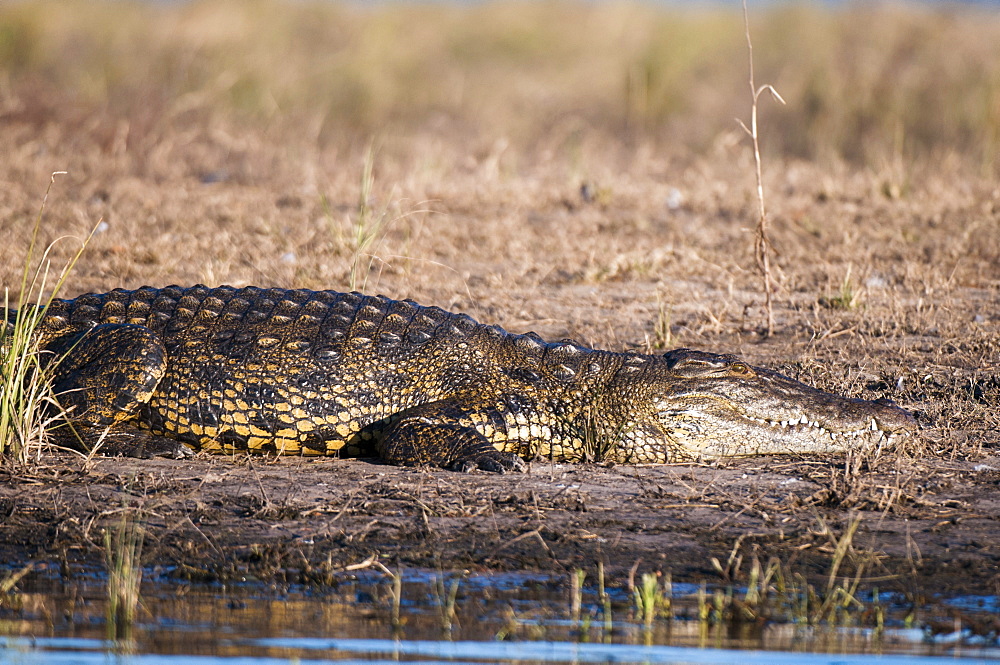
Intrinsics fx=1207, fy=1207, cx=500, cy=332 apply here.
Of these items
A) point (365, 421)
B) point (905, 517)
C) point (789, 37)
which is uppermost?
point (789, 37)

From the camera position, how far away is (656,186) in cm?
1077

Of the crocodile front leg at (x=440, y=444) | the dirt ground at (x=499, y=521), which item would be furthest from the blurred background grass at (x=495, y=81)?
the dirt ground at (x=499, y=521)

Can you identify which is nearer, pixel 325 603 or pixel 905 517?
pixel 325 603

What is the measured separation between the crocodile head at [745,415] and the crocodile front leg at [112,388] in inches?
83.3

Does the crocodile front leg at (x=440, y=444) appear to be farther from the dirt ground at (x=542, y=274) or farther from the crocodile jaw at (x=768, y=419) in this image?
the crocodile jaw at (x=768, y=419)

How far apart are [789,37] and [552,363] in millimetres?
14445

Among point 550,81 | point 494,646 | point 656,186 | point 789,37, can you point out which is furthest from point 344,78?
point 494,646

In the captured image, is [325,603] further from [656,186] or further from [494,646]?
[656,186]

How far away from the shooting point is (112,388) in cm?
515

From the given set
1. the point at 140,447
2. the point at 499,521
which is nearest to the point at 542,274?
the point at 140,447

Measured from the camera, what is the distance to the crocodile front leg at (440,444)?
4.96m

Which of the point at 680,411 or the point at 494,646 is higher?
the point at 680,411

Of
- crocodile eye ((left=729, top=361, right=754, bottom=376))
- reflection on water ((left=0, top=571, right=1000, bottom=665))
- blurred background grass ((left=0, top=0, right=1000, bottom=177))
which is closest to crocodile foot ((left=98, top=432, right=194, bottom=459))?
reflection on water ((left=0, top=571, right=1000, bottom=665))

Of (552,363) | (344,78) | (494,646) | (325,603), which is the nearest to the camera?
(494,646)
